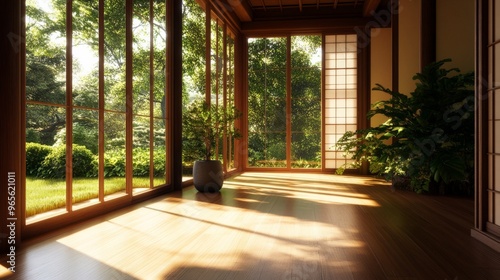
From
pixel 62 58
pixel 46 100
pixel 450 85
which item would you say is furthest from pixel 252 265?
pixel 450 85

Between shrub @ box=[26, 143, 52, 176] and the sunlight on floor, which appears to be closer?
the sunlight on floor

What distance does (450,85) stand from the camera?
4.26 meters

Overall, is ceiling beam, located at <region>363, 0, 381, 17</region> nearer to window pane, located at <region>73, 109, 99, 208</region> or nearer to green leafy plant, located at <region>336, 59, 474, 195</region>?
green leafy plant, located at <region>336, 59, 474, 195</region>

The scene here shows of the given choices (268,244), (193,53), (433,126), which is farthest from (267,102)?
(268,244)

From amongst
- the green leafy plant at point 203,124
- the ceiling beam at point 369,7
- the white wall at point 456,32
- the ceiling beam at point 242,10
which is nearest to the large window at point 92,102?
the green leafy plant at point 203,124

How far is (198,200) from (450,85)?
291 centimetres

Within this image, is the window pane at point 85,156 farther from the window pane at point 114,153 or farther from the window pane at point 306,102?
the window pane at point 306,102

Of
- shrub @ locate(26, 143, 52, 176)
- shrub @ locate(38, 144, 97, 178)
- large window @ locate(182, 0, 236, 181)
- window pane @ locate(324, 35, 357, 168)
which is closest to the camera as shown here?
shrub @ locate(26, 143, 52, 176)

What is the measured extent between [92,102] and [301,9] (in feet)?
16.8

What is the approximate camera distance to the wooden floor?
1869mm

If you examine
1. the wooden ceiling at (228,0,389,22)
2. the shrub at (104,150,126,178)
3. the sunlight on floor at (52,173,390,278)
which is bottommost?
the sunlight on floor at (52,173,390,278)

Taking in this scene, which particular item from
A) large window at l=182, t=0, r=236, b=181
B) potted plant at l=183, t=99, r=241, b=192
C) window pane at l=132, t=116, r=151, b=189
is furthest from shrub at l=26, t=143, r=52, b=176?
large window at l=182, t=0, r=236, b=181

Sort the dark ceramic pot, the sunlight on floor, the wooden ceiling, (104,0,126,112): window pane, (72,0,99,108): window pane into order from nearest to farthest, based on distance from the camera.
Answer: the sunlight on floor, (72,0,99,108): window pane, (104,0,126,112): window pane, the dark ceramic pot, the wooden ceiling

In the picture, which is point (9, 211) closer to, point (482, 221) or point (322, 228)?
point (322, 228)
